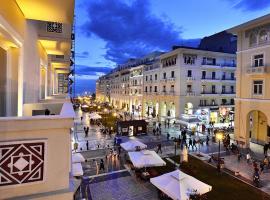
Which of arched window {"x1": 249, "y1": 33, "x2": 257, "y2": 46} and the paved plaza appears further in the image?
arched window {"x1": 249, "y1": 33, "x2": 257, "y2": 46}

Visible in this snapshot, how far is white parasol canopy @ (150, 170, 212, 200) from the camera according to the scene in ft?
40.0

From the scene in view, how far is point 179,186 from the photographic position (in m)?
12.6

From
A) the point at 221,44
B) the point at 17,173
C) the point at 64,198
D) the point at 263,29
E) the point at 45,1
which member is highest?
the point at 221,44

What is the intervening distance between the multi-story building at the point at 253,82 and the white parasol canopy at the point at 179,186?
15445mm

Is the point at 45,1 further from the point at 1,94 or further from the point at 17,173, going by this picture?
the point at 17,173

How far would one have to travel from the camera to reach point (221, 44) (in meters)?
51.2

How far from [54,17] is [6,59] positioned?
195 centimetres

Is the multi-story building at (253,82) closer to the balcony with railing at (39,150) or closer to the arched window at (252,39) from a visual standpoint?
the arched window at (252,39)

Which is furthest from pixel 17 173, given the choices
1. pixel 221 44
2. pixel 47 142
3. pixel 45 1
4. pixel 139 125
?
pixel 221 44

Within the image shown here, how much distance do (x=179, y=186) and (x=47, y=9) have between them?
36.1 ft

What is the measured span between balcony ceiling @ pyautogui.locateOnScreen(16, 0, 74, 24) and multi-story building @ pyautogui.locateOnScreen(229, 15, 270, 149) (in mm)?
23285

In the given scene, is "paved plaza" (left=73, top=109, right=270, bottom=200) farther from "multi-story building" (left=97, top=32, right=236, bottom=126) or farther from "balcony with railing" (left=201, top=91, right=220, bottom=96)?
"balcony with railing" (left=201, top=91, right=220, bottom=96)

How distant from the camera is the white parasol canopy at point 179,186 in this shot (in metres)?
12.2

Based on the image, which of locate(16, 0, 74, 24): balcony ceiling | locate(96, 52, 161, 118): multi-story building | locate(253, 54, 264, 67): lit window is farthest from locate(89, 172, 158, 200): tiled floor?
locate(96, 52, 161, 118): multi-story building
